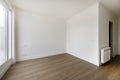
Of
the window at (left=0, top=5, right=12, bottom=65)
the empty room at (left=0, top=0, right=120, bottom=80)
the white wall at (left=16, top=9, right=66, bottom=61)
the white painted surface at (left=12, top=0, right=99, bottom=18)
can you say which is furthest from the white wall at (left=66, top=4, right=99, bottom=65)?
the window at (left=0, top=5, right=12, bottom=65)

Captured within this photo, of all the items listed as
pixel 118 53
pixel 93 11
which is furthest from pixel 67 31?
pixel 118 53

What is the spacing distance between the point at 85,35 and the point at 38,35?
2376 millimetres

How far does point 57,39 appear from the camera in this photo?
486 centimetres

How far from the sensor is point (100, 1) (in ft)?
9.84

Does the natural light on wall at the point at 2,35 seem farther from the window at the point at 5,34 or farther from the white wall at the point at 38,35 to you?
the white wall at the point at 38,35

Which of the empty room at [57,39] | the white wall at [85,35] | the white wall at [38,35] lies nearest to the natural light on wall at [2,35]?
the empty room at [57,39]

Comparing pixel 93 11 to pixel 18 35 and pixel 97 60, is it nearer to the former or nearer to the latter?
pixel 97 60

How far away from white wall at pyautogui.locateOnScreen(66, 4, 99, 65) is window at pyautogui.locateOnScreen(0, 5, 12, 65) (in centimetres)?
313

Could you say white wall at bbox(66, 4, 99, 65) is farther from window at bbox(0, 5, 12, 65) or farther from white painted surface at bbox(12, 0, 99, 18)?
window at bbox(0, 5, 12, 65)

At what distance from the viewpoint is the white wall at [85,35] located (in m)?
3.24

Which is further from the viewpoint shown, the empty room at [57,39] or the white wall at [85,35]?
the white wall at [85,35]

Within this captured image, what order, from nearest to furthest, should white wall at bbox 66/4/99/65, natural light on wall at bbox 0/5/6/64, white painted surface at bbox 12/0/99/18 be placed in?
natural light on wall at bbox 0/5/6/64 < white painted surface at bbox 12/0/99/18 < white wall at bbox 66/4/99/65

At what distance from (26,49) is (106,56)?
362cm

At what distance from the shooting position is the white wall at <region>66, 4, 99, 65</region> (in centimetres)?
324
